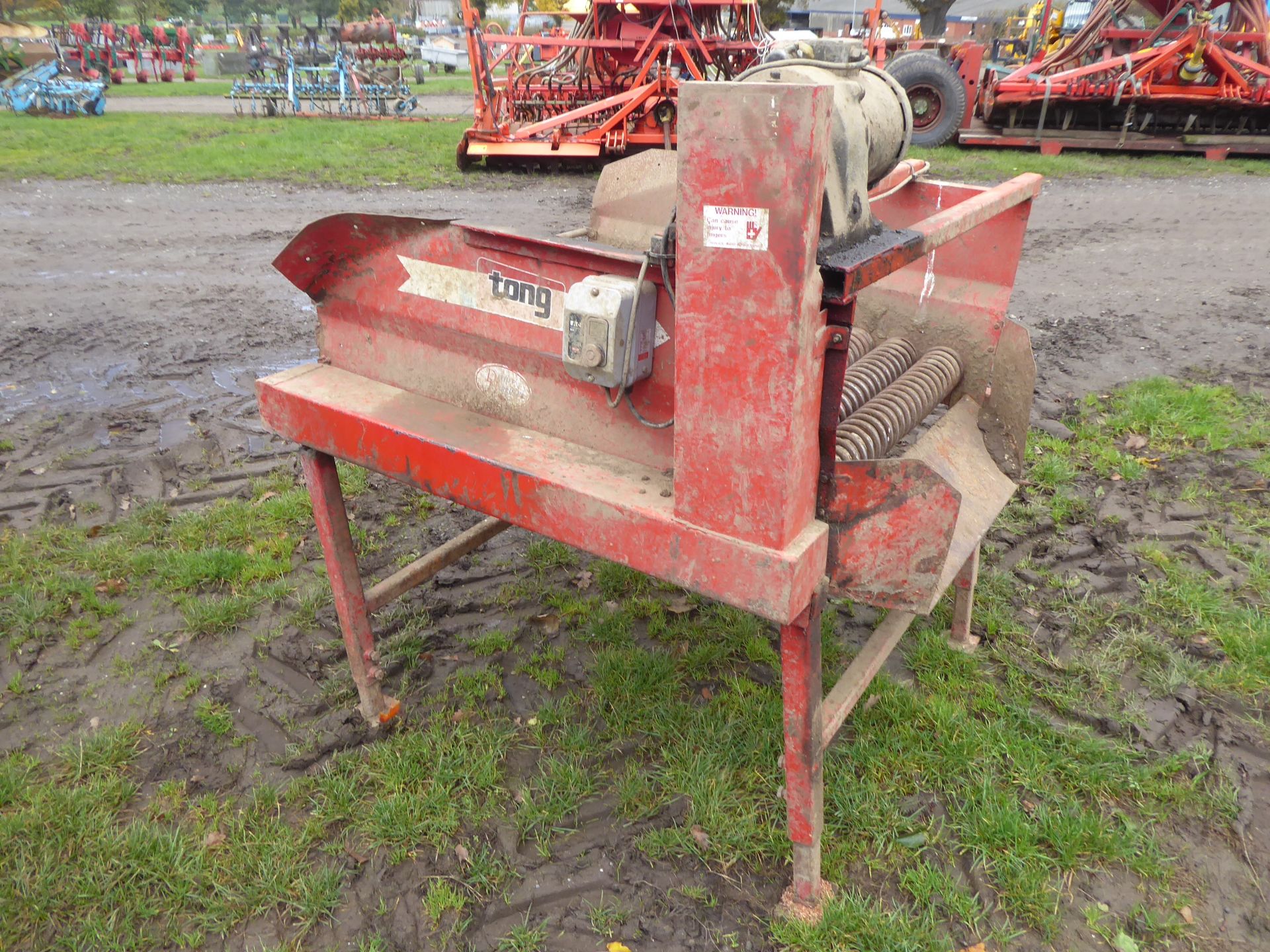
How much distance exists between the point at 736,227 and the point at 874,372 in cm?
119

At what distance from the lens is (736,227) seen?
1465 millimetres

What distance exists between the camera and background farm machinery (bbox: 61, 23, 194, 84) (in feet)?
72.6

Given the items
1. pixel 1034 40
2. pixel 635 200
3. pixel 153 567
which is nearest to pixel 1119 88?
pixel 1034 40

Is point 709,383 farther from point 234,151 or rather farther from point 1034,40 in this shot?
point 1034,40

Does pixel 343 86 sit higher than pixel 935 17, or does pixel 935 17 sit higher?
pixel 935 17

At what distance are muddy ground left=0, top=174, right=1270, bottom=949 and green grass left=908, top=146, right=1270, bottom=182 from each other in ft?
2.02

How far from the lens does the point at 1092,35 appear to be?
1222 cm

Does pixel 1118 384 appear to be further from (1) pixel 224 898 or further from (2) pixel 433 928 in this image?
(1) pixel 224 898

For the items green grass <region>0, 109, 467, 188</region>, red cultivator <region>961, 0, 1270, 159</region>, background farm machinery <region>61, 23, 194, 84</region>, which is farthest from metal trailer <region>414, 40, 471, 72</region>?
red cultivator <region>961, 0, 1270, 159</region>

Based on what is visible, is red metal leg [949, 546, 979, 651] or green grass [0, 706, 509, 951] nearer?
green grass [0, 706, 509, 951]

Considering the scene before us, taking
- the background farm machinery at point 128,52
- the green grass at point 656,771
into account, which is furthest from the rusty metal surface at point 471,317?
the background farm machinery at point 128,52

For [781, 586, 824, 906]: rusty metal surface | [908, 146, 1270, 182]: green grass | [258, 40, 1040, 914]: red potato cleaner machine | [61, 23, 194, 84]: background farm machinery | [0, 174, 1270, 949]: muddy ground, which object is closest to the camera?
[258, 40, 1040, 914]: red potato cleaner machine

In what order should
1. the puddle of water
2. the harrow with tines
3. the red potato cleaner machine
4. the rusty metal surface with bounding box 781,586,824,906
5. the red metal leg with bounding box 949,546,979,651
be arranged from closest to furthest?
the red potato cleaner machine
the rusty metal surface with bounding box 781,586,824,906
the red metal leg with bounding box 949,546,979,651
the puddle of water
the harrow with tines

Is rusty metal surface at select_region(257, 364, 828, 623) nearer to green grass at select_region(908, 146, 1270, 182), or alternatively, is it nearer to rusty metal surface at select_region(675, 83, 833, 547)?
rusty metal surface at select_region(675, 83, 833, 547)
